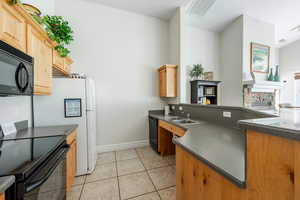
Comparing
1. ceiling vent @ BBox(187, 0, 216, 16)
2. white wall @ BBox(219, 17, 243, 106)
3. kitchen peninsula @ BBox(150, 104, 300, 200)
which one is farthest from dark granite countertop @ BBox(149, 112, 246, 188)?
ceiling vent @ BBox(187, 0, 216, 16)

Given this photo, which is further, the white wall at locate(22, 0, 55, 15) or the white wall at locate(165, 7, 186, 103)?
the white wall at locate(165, 7, 186, 103)

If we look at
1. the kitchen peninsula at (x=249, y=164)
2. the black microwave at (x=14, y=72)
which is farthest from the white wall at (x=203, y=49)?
the black microwave at (x=14, y=72)

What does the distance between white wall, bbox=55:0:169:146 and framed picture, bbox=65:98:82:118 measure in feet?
2.87

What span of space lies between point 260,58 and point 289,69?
223 centimetres

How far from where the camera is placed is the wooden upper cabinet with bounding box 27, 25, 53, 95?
118 cm

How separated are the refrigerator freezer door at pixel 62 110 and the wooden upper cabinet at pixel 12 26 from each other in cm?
75

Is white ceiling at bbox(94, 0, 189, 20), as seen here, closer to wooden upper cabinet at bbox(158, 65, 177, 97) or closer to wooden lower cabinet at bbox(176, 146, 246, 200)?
wooden upper cabinet at bbox(158, 65, 177, 97)

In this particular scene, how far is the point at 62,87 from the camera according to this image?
1750 millimetres

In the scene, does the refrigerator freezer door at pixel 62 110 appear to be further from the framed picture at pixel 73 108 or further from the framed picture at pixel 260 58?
the framed picture at pixel 260 58

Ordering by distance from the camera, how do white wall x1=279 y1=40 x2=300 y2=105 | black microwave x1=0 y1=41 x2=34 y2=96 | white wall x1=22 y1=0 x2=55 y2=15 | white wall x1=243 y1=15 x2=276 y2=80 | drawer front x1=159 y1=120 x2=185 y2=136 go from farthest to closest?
white wall x1=279 y1=40 x2=300 y2=105, white wall x1=243 y1=15 x2=276 y2=80, white wall x1=22 y1=0 x2=55 y2=15, drawer front x1=159 y1=120 x2=185 y2=136, black microwave x1=0 y1=41 x2=34 y2=96

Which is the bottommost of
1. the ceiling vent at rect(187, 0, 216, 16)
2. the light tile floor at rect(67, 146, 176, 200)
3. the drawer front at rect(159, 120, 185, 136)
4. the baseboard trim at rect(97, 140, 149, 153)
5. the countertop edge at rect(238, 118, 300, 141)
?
the light tile floor at rect(67, 146, 176, 200)

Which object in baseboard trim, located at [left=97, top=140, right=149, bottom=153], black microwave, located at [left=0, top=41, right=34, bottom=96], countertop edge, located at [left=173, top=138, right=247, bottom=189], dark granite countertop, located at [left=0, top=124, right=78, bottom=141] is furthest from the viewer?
baseboard trim, located at [left=97, top=140, right=149, bottom=153]

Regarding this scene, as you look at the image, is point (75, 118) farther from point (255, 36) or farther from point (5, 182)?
point (255, 36)

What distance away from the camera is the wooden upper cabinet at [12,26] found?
2.82ft
